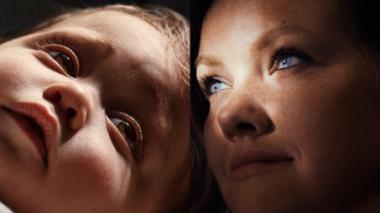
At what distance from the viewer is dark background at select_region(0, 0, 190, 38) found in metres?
0.53

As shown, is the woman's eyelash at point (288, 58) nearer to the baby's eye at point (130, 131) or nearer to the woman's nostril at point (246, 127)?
the woman's nostril at point (246, 127)

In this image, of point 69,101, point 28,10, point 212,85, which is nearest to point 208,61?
point 212,85

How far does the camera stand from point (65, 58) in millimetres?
461

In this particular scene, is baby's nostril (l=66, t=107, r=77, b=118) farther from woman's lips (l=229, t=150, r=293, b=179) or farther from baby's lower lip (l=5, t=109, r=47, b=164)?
woman's lips (l=229, t=150, r=293, b=179)

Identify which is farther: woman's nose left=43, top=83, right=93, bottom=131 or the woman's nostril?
woman's nose left=43, top=83, right=93, bottom=131

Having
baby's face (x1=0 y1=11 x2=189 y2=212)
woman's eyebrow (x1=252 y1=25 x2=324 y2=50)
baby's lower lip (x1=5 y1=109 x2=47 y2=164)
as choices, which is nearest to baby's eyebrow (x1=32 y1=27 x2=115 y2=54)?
baby's face (x1=0 y1=11 x2=189 y2=212)

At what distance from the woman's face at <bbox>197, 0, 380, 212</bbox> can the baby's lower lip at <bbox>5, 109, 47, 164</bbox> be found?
16 cm

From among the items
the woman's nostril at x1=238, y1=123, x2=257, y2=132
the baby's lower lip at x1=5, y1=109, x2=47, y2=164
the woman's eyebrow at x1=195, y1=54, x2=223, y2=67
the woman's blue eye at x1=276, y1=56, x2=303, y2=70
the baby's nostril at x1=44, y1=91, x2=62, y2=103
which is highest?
the woman's blue eye at x1=276, y1=56, x2=303, y2=70

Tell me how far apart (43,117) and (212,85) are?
142 millimetres

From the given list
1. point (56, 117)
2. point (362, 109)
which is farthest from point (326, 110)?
point (56, 117)

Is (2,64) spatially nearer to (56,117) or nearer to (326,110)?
(56,117)

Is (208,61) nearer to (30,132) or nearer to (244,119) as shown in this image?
(244,119)

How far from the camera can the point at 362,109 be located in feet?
0.91

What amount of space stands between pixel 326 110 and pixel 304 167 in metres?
0.03
